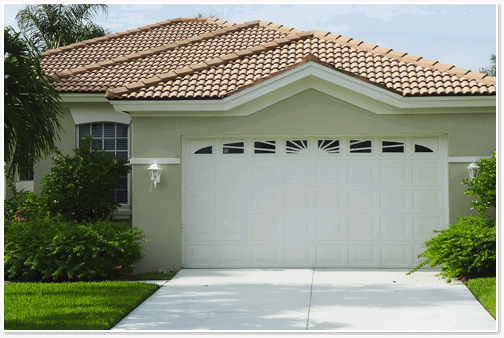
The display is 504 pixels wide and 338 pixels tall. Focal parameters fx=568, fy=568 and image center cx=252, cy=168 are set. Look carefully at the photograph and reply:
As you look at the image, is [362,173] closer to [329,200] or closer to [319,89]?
[329,200]

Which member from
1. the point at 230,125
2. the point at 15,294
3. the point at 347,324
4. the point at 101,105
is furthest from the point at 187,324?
the point at 101,105

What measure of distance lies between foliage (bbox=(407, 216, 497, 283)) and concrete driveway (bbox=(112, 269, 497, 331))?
0.31m

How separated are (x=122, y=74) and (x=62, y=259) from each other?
17.1ft

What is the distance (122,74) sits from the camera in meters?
13.6

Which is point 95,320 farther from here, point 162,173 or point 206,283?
point 162,173

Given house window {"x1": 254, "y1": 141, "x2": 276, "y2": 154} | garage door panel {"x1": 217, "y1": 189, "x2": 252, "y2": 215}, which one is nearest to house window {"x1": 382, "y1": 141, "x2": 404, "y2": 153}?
house window {"x1": 254, "y1": 141, "x2": 276, "y2": 154}

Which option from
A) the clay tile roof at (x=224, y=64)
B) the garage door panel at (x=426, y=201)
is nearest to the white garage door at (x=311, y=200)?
the garage door panel at (x=426, y=201)

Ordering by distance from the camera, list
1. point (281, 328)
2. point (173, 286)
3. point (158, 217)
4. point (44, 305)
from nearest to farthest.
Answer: point (281, 328) < point (44, 305) < point (173, 286) < point (158, 217)

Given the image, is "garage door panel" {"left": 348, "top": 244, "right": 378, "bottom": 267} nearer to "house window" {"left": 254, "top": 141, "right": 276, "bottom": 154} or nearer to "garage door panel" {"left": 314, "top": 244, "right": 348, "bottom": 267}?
"garage door panel" {"left": 314, "top": 244, "right": 348, "bottom": 267}

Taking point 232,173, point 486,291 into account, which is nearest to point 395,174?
point 232,173

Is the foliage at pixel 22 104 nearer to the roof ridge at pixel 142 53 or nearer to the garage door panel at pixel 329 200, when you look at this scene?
the roof ridge at pixel 142 53

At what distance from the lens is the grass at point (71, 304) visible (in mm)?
6965

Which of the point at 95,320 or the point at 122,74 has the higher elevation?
the point at 122,74

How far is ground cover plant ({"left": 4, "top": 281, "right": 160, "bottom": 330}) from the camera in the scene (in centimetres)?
696
